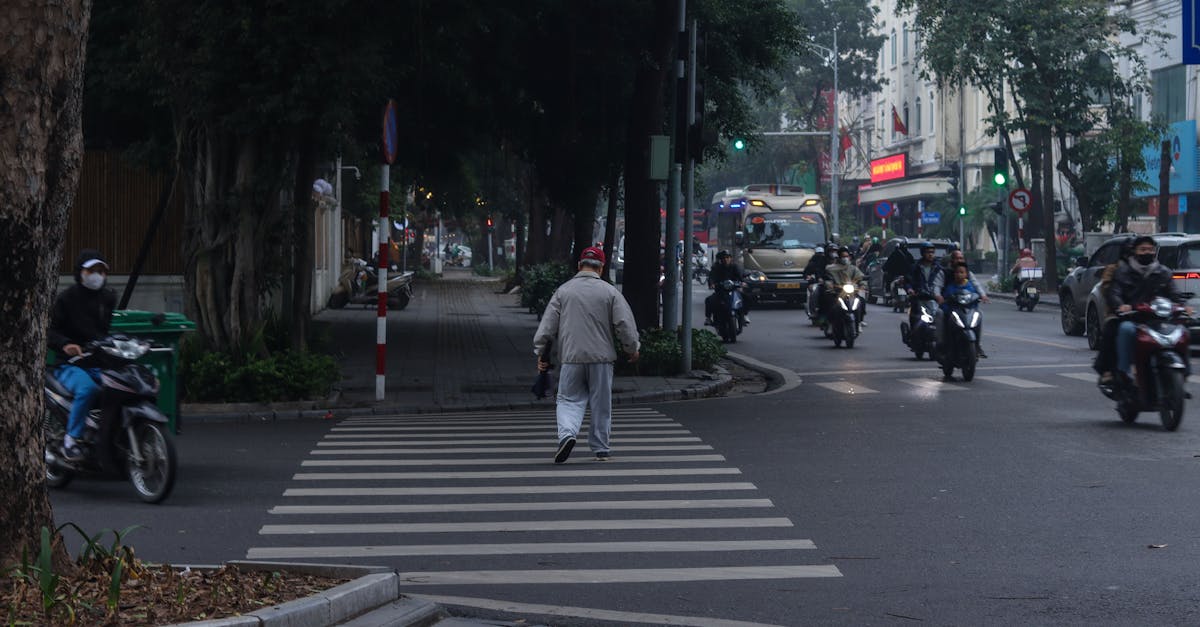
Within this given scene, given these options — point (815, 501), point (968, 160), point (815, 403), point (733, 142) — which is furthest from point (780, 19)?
point (968, 160)

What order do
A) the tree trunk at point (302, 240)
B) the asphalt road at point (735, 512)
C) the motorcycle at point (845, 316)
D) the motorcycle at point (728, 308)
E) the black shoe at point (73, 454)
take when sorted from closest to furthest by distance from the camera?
1. the asphalt road at point (735, 512)
2. the black shoe at point (73, 454)
3. the tree trunk at point (302, 240)
4. the motorcycle at point (845, 316)
5. the motorcycle at point (728, 308)

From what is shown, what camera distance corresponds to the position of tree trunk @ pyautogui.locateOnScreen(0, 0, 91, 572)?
6.44m

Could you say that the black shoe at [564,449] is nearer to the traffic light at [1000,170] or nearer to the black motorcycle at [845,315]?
the black motorcycle at [845,315]

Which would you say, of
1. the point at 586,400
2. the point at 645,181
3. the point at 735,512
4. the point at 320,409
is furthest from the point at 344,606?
the point at 645,181

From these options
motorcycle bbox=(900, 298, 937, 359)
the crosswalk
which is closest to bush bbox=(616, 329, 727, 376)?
motorcycle bbox=(900, 298, 937, 359)

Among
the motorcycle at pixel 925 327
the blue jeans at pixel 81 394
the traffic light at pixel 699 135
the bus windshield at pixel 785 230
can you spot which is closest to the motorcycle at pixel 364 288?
the bus windshield at pixel 785 230

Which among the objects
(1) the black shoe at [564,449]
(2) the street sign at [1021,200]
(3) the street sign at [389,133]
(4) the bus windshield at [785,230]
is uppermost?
(2) the street sign at [1021,200]

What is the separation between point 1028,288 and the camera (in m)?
39.7

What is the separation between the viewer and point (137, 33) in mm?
17250

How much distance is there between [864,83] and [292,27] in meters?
70.9

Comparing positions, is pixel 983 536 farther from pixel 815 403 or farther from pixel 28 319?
pixel 815 403

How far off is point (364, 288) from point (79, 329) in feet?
102

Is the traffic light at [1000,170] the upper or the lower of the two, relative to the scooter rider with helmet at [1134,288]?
upper

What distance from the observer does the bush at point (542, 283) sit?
112 feet
